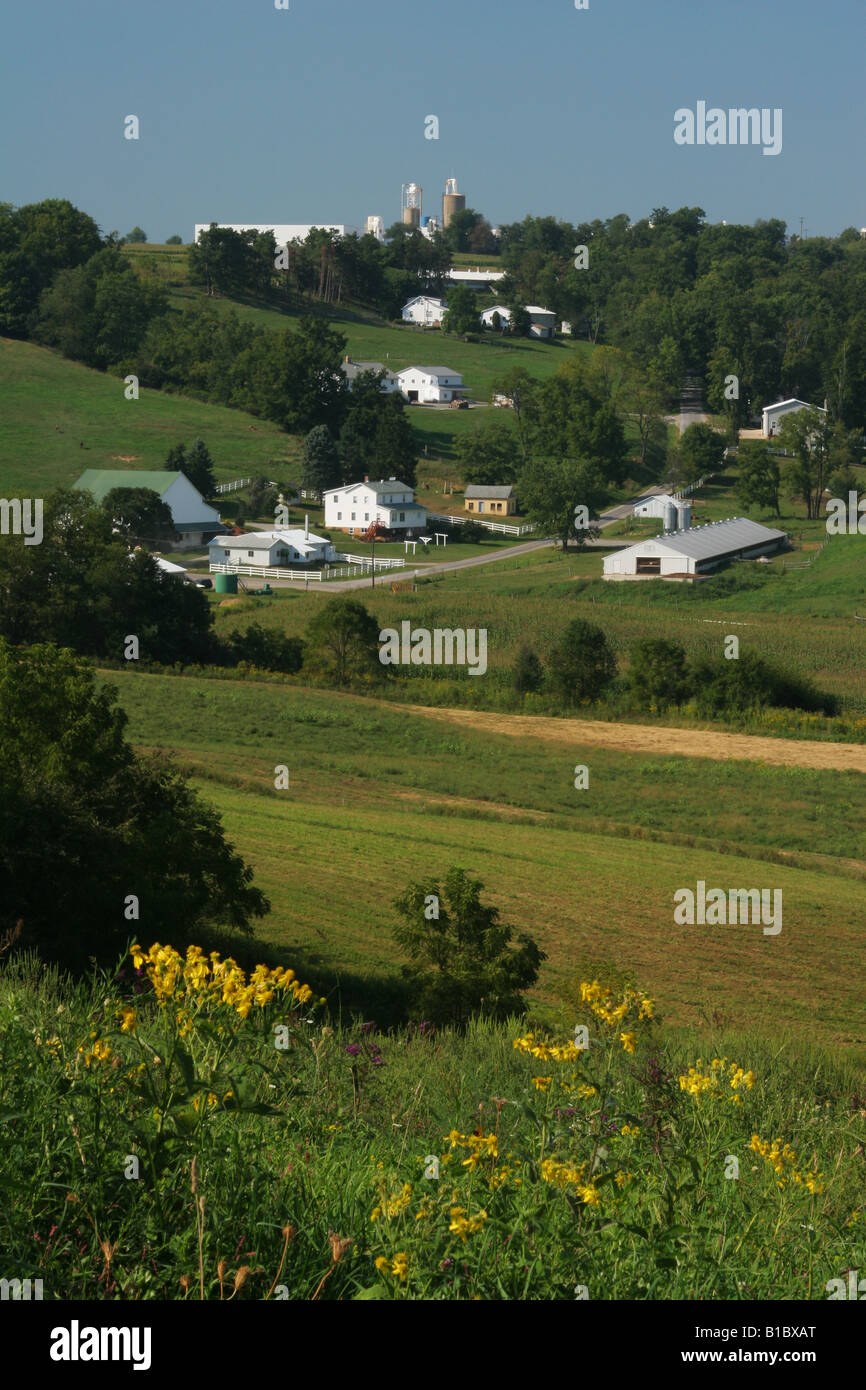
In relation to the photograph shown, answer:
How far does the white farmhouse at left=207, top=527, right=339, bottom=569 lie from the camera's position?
7819 centimetres

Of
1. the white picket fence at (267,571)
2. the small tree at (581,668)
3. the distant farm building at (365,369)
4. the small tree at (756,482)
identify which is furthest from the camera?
the distant farm building at (365,369)

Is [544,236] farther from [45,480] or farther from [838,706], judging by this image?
[838,706]

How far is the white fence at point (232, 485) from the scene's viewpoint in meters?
94.2

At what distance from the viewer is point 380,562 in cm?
8056

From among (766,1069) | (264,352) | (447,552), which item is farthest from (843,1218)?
(264,352)

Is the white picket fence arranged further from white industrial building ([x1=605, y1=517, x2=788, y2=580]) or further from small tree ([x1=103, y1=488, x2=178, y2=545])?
white industrial building ([x1=605, y1=517, x2=788, y2=580])

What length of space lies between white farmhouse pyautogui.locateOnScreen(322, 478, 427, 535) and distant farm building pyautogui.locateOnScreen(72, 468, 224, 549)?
8.70 metres

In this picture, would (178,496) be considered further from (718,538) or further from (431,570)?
(718,538)

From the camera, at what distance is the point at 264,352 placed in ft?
363

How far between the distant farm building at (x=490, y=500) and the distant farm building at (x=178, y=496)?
20384 mm

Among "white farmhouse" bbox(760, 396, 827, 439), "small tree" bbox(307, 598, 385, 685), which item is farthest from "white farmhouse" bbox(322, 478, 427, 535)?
"white farmhouse" bbox(760, 396, 827, 439)

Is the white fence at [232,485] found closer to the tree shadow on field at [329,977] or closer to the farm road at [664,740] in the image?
the farm road at [664,740]

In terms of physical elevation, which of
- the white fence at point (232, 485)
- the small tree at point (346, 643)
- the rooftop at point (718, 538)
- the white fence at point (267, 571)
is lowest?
the small tree at point (346, 643)

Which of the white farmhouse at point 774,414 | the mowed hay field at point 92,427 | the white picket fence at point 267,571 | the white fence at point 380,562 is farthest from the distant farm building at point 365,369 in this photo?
the white picket fence at point 267,571
